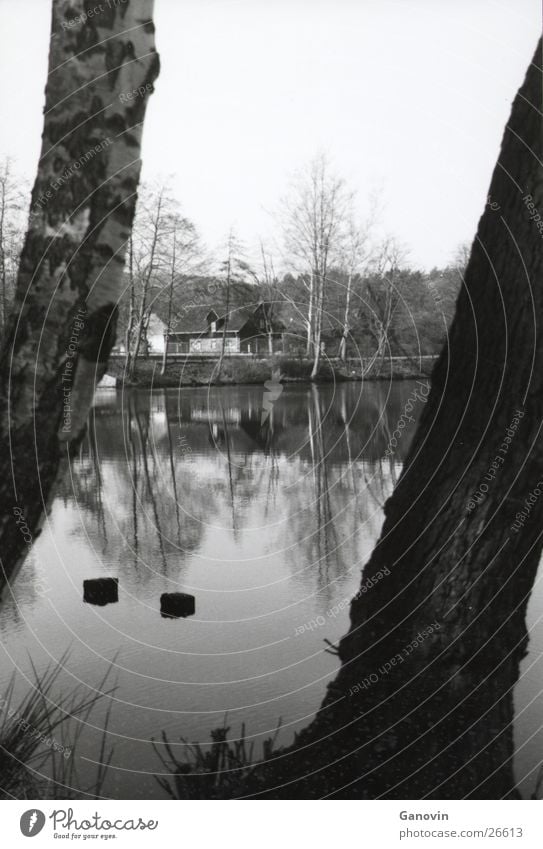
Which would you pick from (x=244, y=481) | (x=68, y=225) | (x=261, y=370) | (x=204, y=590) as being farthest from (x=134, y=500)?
(x=68, y=225)

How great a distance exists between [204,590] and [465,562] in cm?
394

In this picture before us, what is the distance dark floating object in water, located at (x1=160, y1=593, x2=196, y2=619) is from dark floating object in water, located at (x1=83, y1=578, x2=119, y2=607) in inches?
18.1

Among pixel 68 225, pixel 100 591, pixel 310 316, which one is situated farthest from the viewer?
pixel 310 316

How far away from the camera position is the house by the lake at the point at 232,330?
12.0 metres

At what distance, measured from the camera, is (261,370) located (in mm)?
14797

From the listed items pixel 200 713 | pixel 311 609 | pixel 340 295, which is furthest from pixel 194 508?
pixel 200 713

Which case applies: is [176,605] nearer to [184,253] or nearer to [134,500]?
[184,253]

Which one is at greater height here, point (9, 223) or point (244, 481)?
point (9, 223)

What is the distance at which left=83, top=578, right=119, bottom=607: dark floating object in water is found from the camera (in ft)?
22.7

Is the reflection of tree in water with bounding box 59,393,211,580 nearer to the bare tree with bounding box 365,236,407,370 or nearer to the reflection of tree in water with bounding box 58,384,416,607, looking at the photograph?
the reflection of tree in water with bounding box 58,384,416,607

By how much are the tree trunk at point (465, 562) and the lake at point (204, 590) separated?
1.53ft

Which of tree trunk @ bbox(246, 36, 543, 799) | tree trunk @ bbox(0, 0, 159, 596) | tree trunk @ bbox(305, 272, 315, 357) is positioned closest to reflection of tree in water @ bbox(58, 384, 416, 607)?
tree trunk @ bbox(305, 272, 315, 357)

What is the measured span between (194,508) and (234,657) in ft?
18.8

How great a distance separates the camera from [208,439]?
18.3 m
